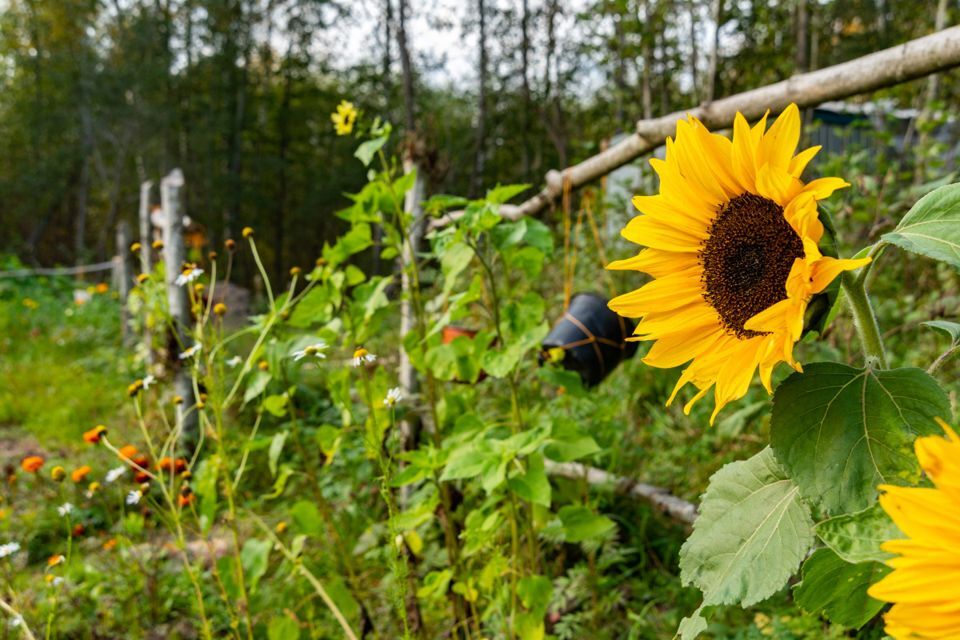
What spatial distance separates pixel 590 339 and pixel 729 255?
1640mm

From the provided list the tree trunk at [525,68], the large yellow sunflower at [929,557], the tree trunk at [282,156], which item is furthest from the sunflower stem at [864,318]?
the tree trunk at [282,156]

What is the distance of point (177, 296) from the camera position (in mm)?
→ 3902

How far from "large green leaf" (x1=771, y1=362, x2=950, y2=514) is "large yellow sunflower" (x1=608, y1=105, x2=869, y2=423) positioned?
5 cm

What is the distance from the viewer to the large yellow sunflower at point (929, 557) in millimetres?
381

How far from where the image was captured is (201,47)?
1866 centimetres

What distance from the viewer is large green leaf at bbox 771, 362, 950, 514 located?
593mm

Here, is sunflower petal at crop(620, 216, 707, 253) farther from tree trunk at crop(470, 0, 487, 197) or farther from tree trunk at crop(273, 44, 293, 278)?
tree trunk at crop(273, 44, 293, 278)

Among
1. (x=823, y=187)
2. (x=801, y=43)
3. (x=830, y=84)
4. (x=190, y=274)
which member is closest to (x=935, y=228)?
(x=823, y=187)

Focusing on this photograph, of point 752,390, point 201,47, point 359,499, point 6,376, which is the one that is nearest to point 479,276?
point 752,390

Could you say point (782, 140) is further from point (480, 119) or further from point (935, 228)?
point (480, 119)

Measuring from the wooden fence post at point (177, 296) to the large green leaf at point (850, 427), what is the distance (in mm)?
3421

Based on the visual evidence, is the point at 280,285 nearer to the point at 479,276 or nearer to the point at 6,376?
the point at 6,376

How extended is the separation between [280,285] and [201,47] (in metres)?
6.58

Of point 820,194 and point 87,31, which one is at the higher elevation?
point 87,31
